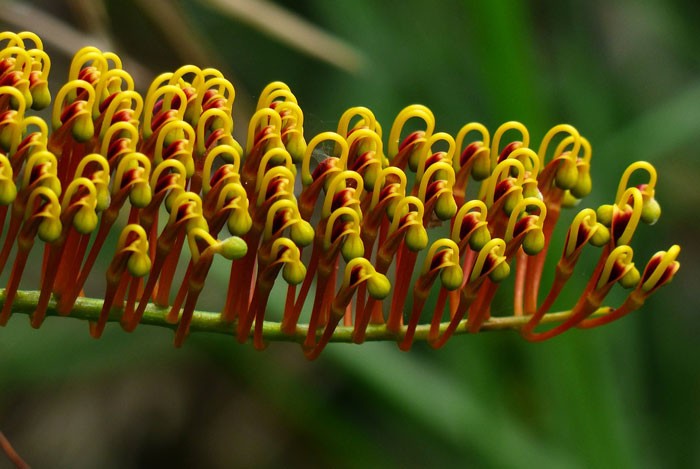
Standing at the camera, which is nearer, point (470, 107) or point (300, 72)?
point (470, 107)

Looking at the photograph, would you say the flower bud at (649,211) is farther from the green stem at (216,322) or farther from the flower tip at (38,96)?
the flower tip at (38,96)

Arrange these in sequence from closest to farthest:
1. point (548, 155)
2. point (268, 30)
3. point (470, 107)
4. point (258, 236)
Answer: point (258, 236) < point (268, 30) < point (548, 155) < point (470, 107)

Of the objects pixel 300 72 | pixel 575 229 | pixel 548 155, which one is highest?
pixel 575 229

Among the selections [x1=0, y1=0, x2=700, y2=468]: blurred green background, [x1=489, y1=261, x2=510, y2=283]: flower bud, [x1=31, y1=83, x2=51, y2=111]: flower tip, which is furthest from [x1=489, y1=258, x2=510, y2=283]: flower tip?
[x1=0, y1=0, x2=700, y2=468]: blurred green background

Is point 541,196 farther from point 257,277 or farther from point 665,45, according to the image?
point 665,45

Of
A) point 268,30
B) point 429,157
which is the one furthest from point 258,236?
point 268,30

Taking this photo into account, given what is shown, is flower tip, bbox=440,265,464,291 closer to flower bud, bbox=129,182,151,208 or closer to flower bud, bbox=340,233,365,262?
flower bud, bbox=340,233,365,262

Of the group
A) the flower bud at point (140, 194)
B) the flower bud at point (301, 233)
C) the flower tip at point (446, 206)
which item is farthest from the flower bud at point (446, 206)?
the flower bud at point (140, 194)
